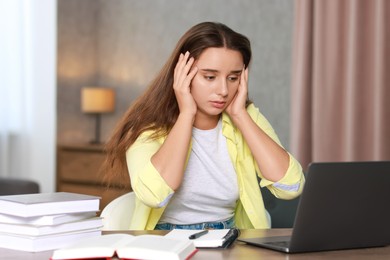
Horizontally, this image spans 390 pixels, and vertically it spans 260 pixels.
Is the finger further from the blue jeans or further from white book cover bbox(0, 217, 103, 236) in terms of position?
white book cover bbox(0, 217, 103, 236)

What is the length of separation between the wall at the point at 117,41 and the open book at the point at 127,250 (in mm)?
4253

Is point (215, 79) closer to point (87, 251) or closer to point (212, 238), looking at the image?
point (212, 238)

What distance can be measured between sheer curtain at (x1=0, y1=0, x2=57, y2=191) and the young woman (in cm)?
386

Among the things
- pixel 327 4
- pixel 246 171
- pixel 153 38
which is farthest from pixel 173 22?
pixel 246 171

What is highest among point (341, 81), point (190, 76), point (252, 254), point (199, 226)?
point (190, 76)

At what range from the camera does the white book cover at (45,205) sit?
1.81 m

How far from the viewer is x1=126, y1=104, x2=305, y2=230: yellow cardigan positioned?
7.46ft

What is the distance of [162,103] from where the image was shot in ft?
8.47

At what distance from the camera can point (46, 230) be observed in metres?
1.83

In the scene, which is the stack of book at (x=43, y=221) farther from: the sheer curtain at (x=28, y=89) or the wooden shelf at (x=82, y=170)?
the sheer curtain at (x=28, y=89)

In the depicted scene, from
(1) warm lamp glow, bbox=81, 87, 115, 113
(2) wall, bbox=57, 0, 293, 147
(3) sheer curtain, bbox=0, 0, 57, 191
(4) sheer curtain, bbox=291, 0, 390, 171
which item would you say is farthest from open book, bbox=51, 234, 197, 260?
(1) warm lamp glow, bbox=81, 87, 115, 113

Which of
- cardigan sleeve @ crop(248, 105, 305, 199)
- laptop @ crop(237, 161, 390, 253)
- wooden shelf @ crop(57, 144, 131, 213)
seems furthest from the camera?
wooden shelf @ crop(57, 144, 131, 213)

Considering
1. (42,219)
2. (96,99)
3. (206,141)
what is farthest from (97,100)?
(42,219)

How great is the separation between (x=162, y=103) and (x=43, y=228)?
0.87 meters
